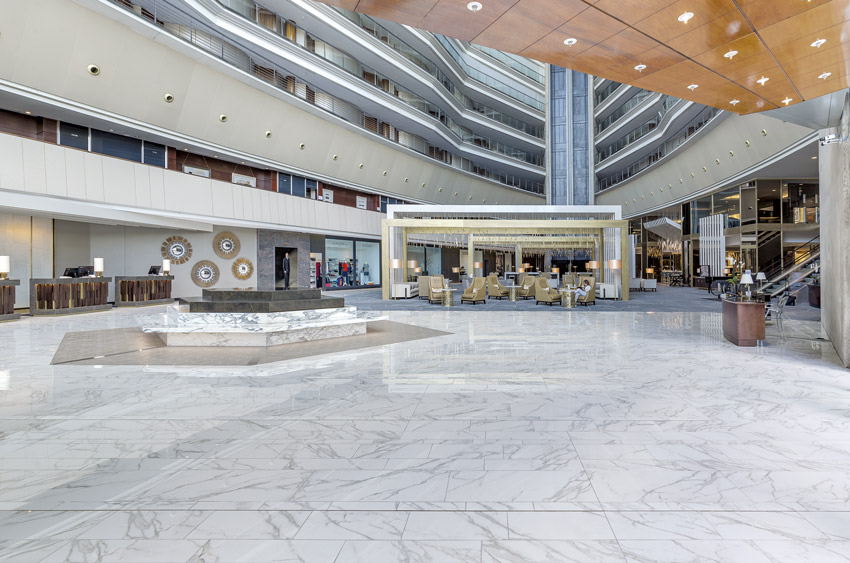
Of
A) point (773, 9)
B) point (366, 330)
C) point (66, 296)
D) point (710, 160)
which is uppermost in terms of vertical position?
point (710, 160)

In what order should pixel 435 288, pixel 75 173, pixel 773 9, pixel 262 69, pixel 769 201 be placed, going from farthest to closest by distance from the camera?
pixel 769 201
pixel 262 69
pixel 435 288
pixel 75 173
pixel 773 9

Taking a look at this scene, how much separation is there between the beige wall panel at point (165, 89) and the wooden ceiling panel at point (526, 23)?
11.7m

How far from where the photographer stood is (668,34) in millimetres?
4422

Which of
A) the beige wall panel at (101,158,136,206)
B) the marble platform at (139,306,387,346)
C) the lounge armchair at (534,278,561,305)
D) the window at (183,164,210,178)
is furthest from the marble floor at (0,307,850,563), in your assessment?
the window at (183,164,210,178)

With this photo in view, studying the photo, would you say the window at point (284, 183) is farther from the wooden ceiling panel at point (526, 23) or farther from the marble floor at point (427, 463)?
the wooden ceiling panel at point (526, 23)

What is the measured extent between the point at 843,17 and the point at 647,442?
14.0 feet

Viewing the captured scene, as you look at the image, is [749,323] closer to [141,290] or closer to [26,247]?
[141,290]

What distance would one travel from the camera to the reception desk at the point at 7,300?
38.0 feet

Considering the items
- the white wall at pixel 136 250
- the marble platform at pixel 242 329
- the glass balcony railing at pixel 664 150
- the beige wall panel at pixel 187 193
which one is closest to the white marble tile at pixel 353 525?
the marble platform at pixel 242 329

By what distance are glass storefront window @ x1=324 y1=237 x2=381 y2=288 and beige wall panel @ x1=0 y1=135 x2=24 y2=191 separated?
13042 millimetres

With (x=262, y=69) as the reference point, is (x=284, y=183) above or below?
below

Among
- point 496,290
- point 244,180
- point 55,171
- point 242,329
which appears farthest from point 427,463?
point 244,180

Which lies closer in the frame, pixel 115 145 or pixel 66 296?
pixel 66 296

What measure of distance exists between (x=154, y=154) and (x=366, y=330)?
11.8 metres
